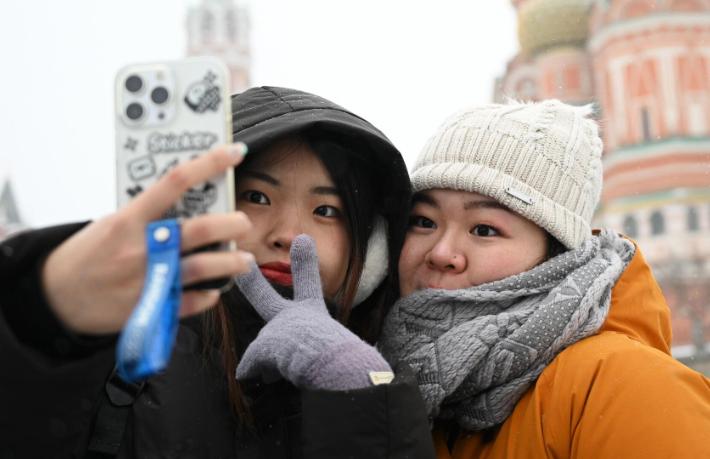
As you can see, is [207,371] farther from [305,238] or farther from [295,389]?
[305,238]

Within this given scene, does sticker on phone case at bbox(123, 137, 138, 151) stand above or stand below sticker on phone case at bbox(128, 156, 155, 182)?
above

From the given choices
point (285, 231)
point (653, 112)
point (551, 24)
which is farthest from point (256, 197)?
point (551, 24)

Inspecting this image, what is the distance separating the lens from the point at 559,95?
94.0 ft

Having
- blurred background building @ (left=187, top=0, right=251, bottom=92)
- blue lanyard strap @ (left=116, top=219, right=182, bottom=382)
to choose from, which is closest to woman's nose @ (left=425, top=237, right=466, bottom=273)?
blue lanyard strap @ (left=116, top=219, right=182, bottom=382)

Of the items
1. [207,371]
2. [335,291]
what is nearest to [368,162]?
[335,291]

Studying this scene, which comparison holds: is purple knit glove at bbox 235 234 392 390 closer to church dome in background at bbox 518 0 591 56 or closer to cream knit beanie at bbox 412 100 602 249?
cream knit beanie at bbox 412 100 602 249

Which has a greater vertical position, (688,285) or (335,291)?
(335,291)

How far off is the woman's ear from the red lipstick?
0.80 feet

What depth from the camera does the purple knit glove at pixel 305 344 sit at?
4.77 feet

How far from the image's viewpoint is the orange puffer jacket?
158cm

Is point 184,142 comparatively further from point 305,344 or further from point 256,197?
point 256,197

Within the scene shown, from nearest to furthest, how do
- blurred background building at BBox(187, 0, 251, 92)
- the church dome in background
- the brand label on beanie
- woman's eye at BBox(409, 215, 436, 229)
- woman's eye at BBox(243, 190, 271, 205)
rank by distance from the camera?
woman's eye at BBox(243, 190, 271, 205)
the brand label on beanie
woman's eye at BBox(409, 215, 436, 229)
the church dome in background
blurred background building at BBox(187, 0, 251, 92)

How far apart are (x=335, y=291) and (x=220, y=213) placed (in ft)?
3.08

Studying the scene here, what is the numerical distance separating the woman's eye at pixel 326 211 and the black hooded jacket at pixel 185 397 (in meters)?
0.18
